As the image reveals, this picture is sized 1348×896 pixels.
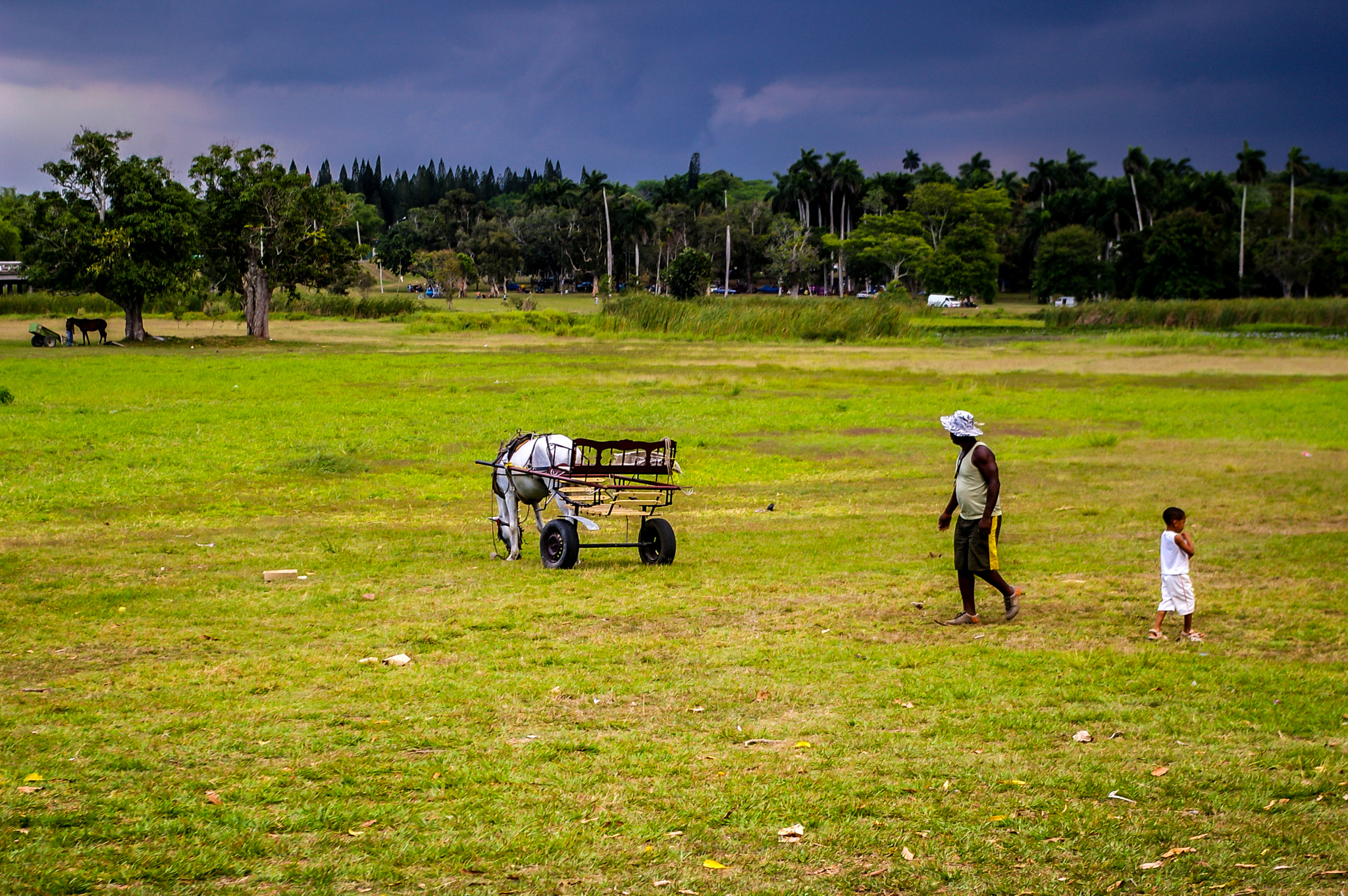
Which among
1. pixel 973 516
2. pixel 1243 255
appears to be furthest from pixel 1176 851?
pixel 1243 255

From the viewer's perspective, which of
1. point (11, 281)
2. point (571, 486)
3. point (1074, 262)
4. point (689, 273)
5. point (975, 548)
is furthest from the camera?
point (1074, 262)

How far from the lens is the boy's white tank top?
9.88 meters

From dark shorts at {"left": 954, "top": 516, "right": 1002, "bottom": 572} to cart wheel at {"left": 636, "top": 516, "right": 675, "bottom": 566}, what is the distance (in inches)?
151

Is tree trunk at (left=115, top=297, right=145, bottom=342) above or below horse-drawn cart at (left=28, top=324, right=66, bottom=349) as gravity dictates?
above

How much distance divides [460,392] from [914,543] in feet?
74.8

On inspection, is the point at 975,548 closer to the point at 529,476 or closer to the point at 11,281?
the point at 529,476

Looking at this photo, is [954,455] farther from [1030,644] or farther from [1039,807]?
[1039,807]

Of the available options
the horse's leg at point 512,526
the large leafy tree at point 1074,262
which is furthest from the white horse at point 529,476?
the large leafy tree at point 1074,262

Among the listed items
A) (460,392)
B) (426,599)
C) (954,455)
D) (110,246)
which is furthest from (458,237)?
(426,599)

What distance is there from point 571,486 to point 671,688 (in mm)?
4970

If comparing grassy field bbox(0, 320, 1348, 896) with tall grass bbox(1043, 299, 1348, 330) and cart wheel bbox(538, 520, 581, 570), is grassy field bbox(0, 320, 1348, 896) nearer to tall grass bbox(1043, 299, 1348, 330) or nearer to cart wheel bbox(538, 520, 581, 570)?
cart wheel bbox(538, 520, 581, 570)

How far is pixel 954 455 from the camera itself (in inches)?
932

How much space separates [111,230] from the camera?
53.6 meters

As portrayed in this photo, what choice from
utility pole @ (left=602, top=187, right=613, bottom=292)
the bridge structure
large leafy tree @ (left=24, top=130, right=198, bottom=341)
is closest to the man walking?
large leafy tree @ (left=24, top=130, right=198, bottom=341)
